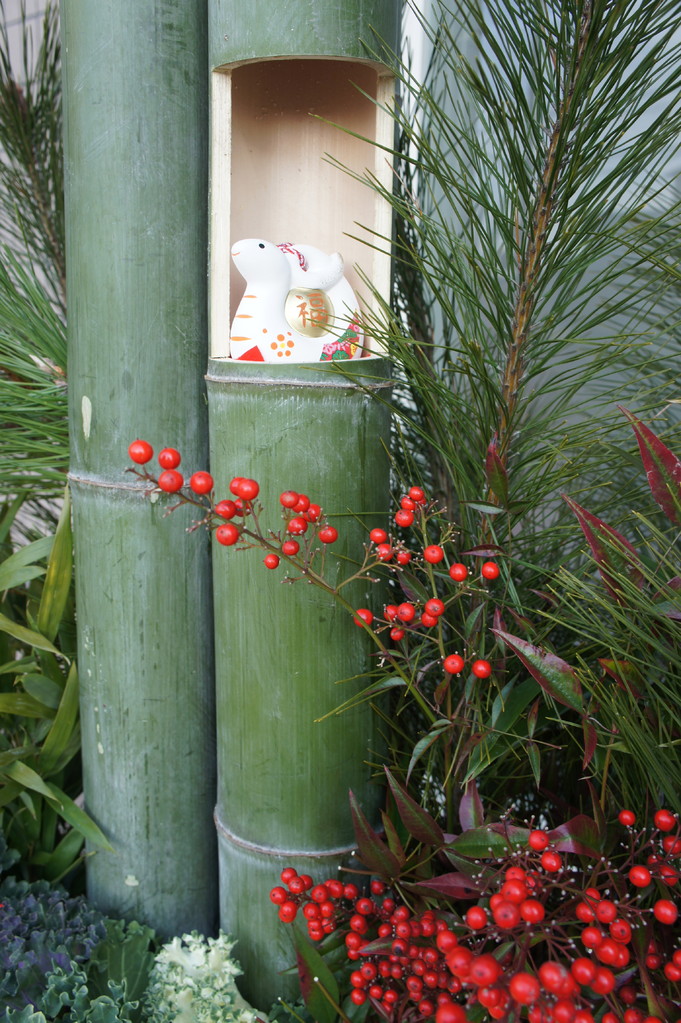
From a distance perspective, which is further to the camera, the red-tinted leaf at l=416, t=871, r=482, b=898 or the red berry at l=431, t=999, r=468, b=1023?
the red-tinted leaf at l=416, t=871, r=482, b=898

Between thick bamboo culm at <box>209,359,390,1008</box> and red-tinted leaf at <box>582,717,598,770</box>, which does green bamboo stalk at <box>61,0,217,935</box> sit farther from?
red-tinted leaf at <box>582,717,598,770</box>

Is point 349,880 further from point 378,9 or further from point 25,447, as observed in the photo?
point 378,9

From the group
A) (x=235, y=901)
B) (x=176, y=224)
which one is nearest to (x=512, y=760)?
(x=235, y=901)

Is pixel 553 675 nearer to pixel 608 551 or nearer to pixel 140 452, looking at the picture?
pixel 608 551

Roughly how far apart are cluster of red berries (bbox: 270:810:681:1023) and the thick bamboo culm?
3.2 inches

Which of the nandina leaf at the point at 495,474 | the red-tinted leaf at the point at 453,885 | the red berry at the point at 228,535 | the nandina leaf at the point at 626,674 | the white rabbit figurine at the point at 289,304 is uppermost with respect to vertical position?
the white rabbit figurine at the point at 289,304

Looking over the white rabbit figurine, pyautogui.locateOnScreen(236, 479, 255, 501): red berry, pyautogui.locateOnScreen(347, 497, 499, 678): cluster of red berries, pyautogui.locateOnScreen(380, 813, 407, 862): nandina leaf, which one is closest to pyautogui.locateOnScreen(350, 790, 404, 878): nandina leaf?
pyautogui.locateOnScreen(380, 813, 407, 862): nandina leaf

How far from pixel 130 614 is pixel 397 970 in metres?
0.35

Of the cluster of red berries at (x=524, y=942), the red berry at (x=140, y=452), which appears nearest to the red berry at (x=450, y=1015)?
the cluster of red berries at (x=524, y=942)

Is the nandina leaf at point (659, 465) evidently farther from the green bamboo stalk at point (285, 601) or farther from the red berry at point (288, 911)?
the red berry at point (288, 911)

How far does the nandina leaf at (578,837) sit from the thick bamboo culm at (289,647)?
0.67 feet

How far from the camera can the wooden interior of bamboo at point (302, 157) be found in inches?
30.0

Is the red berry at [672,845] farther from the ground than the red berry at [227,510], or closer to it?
closer to it

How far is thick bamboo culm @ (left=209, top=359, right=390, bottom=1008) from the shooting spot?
2.15 ft
